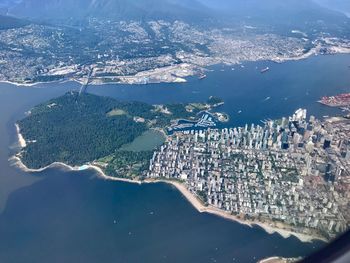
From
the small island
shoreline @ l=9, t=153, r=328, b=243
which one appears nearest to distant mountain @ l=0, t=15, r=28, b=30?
the small island

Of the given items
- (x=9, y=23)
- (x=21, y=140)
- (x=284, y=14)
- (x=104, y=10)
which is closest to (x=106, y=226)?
(x=21, y=140)

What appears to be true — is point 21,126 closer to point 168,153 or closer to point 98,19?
point 168,153

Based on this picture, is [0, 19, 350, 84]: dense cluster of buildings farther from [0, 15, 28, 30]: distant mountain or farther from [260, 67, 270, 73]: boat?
[260, 67, 270, 73]: boat

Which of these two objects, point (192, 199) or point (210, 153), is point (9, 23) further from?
point (192, 199)

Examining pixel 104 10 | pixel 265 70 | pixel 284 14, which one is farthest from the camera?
pixel 284 14

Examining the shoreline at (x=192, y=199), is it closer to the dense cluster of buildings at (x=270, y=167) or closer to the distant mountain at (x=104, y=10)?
the dense cluster of buildings at (x=270, y=167)

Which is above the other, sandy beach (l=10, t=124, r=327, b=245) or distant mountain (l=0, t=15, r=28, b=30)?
sandy beach (l=10, t=124, r=327, b=245)

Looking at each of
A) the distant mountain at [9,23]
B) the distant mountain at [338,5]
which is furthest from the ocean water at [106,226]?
the distant mountain at [338,5]
